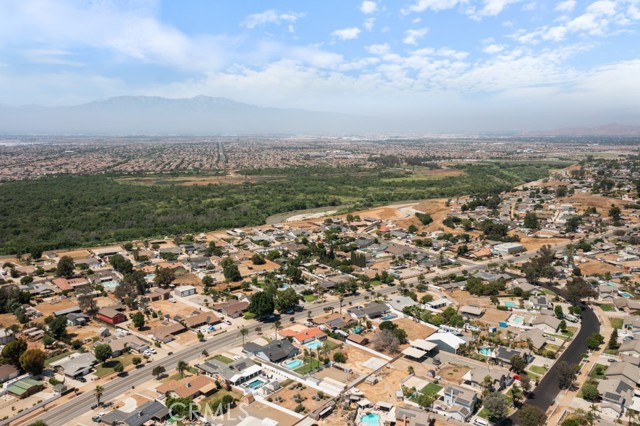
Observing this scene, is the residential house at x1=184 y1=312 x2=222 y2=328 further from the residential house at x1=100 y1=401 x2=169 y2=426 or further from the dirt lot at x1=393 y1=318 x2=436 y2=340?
Result: the dirt lot at x1=393 y1=318 x2=436 y2=340

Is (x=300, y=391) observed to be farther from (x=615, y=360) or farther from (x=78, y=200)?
(x=78, y=200)

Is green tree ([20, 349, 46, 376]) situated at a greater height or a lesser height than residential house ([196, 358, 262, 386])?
greater

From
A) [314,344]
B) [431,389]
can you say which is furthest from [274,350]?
[431,389]

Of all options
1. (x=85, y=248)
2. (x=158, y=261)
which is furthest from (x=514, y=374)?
(x=85, y=248)

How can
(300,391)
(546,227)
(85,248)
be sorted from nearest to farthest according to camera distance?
1. (300,391)
2. (85,248)
3. (546,227)

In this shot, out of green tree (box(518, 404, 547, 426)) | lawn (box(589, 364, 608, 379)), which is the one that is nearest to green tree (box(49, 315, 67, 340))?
green tree (box(518, 404, 547, 426))

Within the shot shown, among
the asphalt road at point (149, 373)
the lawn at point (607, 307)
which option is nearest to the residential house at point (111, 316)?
the asphalt road at point (149, 373)

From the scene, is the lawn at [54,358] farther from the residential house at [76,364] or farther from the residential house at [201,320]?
the residential house at [201,320]

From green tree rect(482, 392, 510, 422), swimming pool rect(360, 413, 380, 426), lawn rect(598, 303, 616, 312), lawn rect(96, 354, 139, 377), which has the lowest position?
lawn rect(96, 354, 139, 377)
